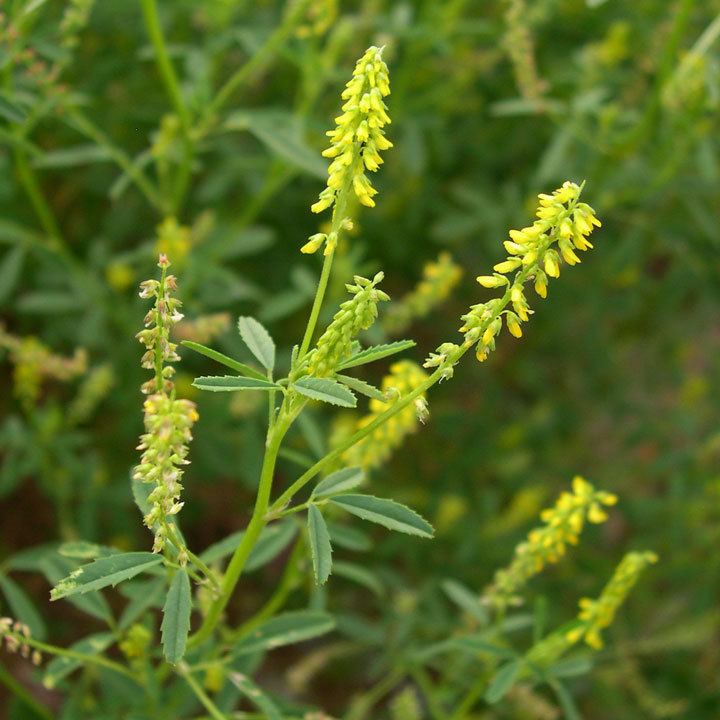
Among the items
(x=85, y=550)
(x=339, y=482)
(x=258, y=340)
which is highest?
(x=258, y=340)

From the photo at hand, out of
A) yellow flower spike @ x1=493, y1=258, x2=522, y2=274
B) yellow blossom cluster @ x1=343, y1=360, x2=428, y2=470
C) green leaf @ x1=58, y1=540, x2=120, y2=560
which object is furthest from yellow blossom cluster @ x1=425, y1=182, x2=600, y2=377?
green leaf @ x1=58, y1=540, x2=120, y2=560

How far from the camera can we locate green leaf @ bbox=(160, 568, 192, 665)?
1.44m

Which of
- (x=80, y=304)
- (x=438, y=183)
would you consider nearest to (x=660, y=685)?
(x=438, y=183)

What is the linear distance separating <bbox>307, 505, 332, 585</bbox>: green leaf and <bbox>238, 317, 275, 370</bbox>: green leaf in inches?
9.9

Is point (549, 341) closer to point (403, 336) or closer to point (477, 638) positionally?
point (403, 336)

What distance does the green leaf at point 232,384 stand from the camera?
1.37 meters

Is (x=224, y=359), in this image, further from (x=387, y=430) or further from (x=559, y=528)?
(x=559, y=528)

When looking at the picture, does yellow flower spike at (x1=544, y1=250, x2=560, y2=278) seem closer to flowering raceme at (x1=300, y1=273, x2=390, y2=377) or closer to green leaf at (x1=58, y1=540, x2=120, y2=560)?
flowering raceme at (x1=300, y1=273, x2=390, y2=377)

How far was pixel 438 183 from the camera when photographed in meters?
3.73

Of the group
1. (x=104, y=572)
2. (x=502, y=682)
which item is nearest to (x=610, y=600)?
(x=502, y=682)

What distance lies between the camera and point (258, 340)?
5.21 feet

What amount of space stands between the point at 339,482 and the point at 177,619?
1.07 feet

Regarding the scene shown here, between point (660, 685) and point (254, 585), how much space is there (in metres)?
1.48

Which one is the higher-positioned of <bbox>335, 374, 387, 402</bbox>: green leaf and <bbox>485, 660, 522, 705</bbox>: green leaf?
<bbox>335, 374, 387, 402</bbox>: green leaf
